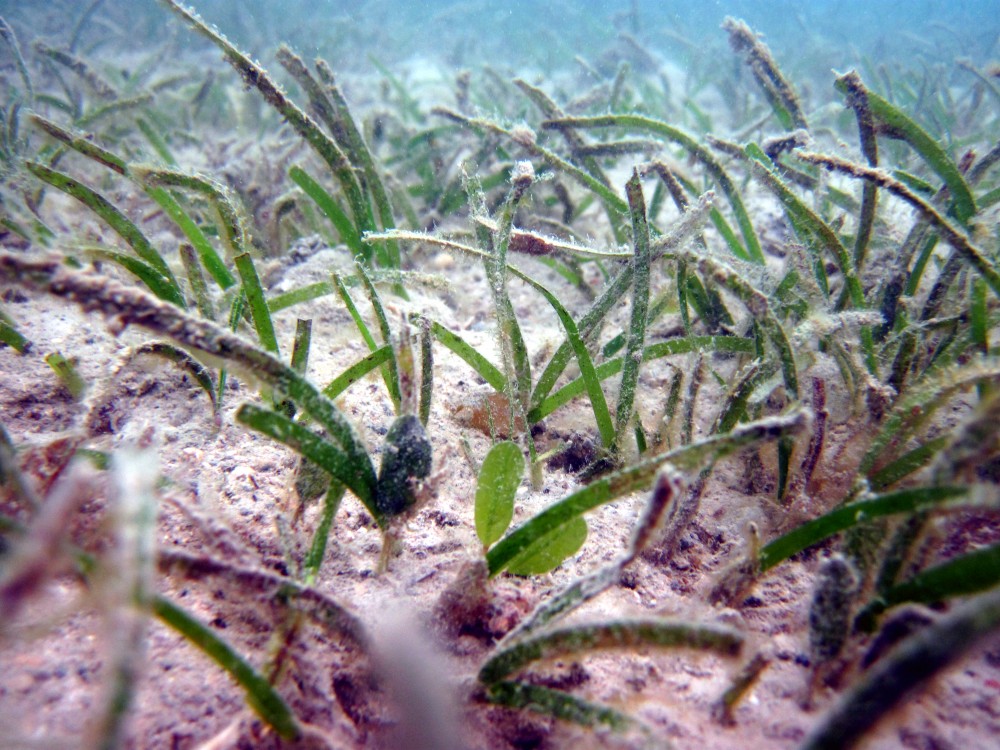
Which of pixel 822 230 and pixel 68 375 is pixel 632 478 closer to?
pixel 822 230

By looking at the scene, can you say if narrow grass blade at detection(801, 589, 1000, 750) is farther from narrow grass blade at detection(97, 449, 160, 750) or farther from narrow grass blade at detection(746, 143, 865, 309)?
narrow grass blade at detection(746, 143, 865, 309)

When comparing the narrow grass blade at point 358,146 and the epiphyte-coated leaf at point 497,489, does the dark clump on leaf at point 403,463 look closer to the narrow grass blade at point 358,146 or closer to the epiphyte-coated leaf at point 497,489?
the epiphyte-coated leaf at point 497,489

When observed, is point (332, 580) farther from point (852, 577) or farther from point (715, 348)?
point (715, 348)

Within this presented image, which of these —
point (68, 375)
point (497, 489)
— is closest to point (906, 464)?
point (497, 489)

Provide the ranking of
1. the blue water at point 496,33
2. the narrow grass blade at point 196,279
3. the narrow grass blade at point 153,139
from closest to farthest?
the narrow grass blade at point 196,279, the narrow grass blade at point 153,139, the blue water at point 496,33

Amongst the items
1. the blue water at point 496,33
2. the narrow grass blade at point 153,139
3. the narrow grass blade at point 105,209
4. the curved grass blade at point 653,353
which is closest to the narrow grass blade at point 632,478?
the curved grass blade at point 653,353

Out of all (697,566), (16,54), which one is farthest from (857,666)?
(16,54)
